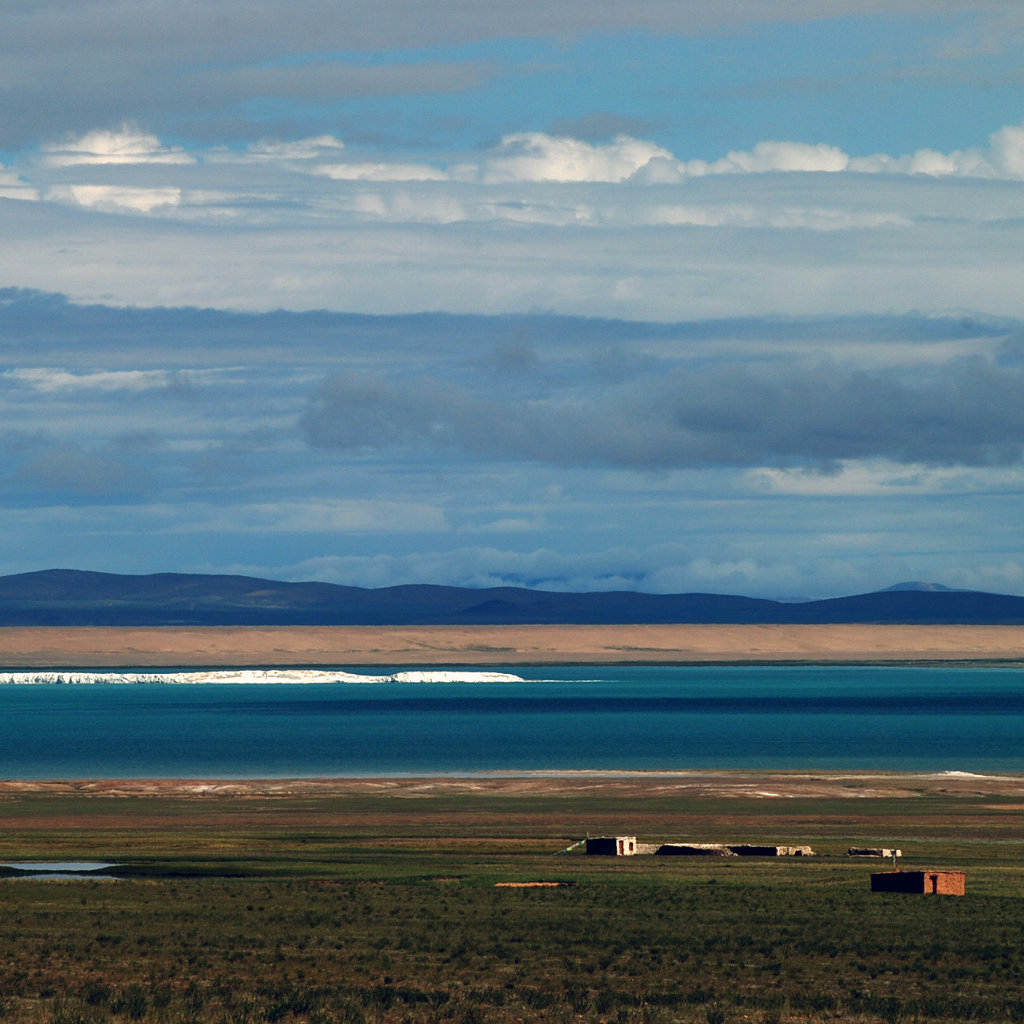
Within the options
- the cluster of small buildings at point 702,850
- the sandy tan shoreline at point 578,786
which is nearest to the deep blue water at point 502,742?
the sandy tan shoreline at point 578,786

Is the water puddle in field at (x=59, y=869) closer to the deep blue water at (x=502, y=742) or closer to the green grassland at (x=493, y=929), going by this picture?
the green grassland at (x=493, y=929)

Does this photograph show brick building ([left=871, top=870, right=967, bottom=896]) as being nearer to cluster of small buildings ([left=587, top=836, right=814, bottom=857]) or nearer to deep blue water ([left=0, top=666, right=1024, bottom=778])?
cluster of small buildings ([left=587, top=836, right=814, bottom=857])

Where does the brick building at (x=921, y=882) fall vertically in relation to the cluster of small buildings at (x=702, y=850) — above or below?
above

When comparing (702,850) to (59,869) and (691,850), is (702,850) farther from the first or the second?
(59,869)

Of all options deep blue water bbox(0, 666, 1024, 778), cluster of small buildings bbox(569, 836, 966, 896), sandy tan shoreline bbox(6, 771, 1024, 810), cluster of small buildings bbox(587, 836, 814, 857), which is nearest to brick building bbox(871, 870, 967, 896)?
cluster of small buildings bbox(569, 836, 966, 896)

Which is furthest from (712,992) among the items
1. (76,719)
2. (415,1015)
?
(76,719)

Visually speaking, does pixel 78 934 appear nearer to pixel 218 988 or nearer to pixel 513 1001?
pixel 218 988
